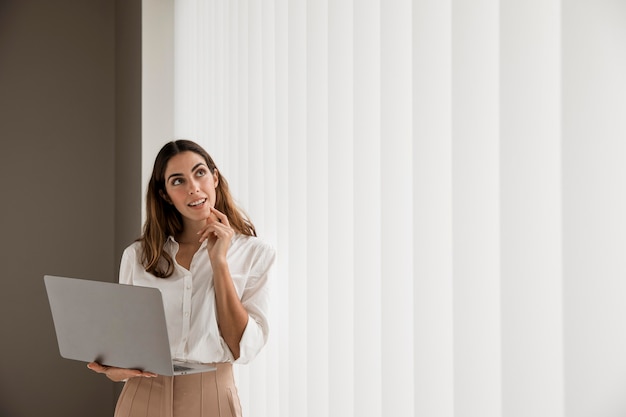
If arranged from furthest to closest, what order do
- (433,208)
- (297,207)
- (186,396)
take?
(186,396), (297,207), (433,208)

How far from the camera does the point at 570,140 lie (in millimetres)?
663

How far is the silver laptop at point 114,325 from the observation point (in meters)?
1.36

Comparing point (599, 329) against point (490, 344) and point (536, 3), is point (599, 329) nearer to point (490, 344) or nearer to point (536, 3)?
point (490, 344)

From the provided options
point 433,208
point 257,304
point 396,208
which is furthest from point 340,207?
point 257,304

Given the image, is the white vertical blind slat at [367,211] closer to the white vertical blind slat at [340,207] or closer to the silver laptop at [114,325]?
the white vertical blind slat at [340,207]

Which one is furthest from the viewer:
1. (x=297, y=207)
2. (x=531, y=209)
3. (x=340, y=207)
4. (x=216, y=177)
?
(x=216, y=177)

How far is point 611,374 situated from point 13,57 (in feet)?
11.9

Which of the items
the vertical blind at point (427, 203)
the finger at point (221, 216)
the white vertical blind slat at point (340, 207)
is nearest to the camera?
the vertical blind at point (427, 203)

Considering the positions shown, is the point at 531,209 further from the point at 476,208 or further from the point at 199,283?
the point at 199,283

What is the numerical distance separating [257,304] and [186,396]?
0.29 metres

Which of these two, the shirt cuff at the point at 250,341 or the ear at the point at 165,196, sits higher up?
the ear at the point at 165,196

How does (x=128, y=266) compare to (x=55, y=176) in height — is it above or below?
below

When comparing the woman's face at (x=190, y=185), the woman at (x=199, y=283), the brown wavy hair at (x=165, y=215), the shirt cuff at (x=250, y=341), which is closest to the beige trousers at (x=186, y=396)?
the woman at (x=199, y=283)

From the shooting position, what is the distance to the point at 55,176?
353 centimetres
